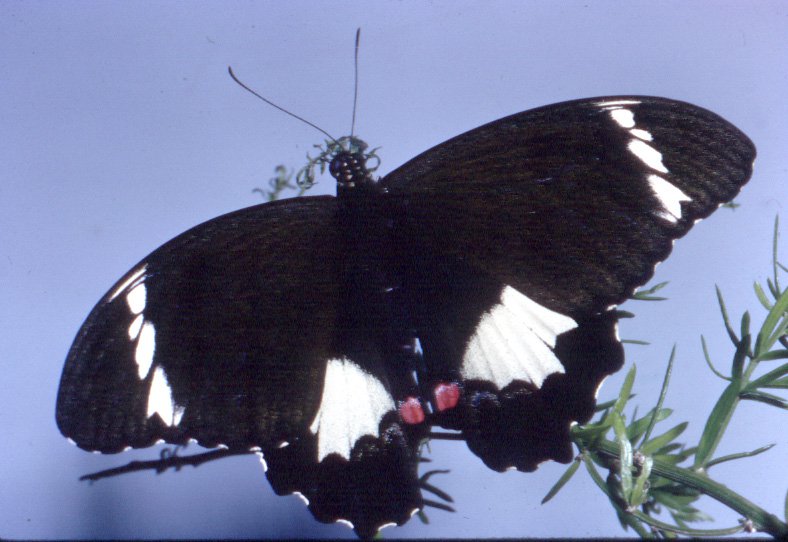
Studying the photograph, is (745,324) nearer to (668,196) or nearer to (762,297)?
(762,297)

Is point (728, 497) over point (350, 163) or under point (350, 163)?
under

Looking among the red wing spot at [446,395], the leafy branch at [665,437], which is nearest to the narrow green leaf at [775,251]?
the leafy branch at [665,437]

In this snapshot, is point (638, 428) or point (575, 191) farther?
point (575, 191)

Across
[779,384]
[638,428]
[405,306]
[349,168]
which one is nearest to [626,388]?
[638,428]

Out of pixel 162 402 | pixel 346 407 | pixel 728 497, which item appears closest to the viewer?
pixel 728 497

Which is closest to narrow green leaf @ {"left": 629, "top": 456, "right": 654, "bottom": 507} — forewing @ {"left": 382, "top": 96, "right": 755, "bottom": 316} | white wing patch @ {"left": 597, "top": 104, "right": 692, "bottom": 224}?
forewing @ {"left": 382, "top": 96, "right": 755, "bottom": 316}

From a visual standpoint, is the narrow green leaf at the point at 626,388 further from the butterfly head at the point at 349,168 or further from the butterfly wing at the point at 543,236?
the butterfly head at the point at 349,168
